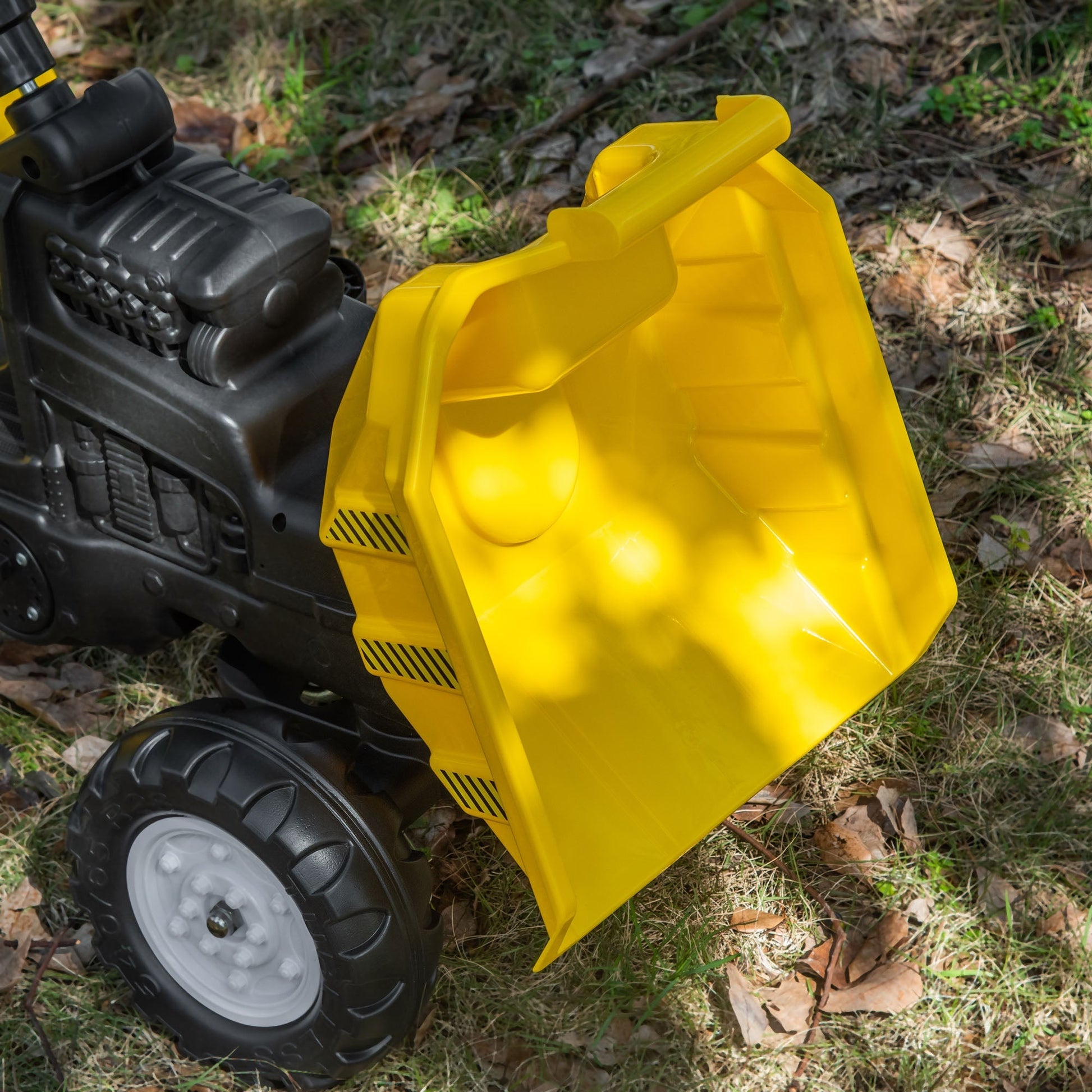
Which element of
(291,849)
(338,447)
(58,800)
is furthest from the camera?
(58,800)

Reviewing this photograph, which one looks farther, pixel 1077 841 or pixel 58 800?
pixel 58 800

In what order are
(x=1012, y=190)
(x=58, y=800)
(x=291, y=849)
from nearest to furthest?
(x=291, y=849)
(x=58, y=800)
(x=1012, y=190)

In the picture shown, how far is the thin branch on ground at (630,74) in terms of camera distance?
388 centimetres

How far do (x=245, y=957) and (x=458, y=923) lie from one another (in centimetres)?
48

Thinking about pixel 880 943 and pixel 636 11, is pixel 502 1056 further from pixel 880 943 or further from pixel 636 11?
pixel 636 11

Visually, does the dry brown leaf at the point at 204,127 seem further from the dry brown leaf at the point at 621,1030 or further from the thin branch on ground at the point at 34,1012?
the dry brown leaf at the point at 621,1030

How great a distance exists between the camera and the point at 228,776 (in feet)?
6.41

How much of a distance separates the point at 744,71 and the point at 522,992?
289 centimetres

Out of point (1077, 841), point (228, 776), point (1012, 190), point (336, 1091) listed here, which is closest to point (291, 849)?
point (228, 776)

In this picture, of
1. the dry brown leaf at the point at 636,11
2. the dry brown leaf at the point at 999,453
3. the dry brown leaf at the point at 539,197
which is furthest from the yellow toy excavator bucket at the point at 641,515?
the dry brown leaf at the point at 636,11

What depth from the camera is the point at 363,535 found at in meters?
1.69

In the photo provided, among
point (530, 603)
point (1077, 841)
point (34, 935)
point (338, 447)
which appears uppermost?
point (338, 447)

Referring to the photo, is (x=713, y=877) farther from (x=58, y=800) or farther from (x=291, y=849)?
(x=58, y=800)

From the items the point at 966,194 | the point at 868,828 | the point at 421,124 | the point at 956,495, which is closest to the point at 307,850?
the point at 868,828
